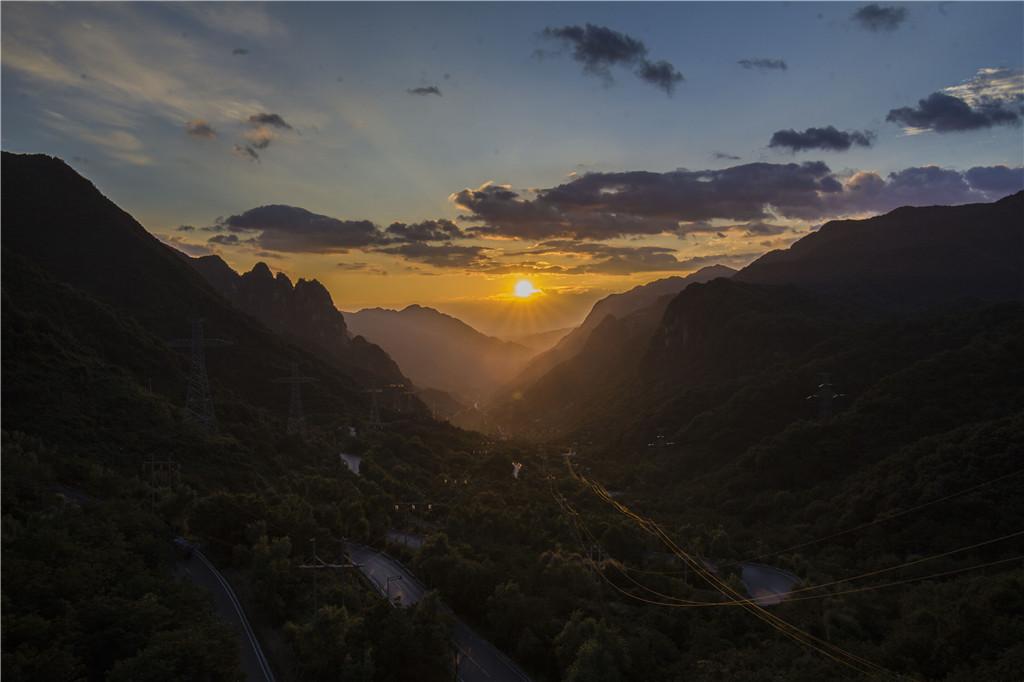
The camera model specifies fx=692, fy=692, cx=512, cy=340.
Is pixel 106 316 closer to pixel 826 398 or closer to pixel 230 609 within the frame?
pixel 230 609

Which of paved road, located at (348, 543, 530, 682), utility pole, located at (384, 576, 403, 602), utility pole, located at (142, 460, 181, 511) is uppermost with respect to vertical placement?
utility pole, located at (142, 460, 181, 511)

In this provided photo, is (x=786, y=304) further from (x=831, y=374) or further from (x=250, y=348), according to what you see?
(x=250, y=348)

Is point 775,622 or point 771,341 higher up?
point 771,341

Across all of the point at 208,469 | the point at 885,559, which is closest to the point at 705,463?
the point at 885,559

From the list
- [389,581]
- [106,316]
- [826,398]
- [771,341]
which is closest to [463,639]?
[389,581]

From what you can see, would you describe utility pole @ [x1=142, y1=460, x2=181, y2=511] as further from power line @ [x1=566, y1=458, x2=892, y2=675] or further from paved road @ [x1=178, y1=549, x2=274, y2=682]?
power line @ [x1=566, y1=458, x2=892, y2=675]

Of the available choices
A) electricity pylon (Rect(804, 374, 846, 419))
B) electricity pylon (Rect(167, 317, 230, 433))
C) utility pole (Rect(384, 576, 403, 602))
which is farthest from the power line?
electricity pylon (Rect(167, 317, 230, 433))

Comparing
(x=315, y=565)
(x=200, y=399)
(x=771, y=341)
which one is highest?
(x=771, y=341)
